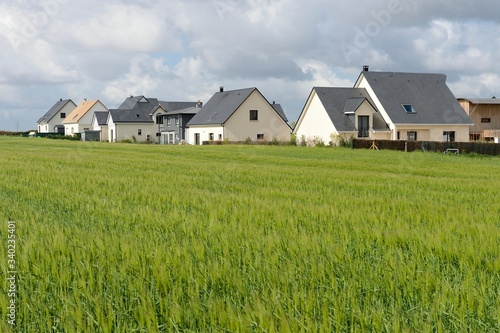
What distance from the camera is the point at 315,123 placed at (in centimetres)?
6284

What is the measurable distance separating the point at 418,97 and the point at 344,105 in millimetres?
8549

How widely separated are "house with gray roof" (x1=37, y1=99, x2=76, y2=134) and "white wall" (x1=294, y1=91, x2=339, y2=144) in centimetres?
8166

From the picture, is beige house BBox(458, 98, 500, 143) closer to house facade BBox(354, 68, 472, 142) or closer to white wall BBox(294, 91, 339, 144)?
house facade BBox(354, 68, 472, 142)

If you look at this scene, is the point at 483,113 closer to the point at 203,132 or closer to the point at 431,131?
the point at 431,131

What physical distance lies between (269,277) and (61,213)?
5.05m

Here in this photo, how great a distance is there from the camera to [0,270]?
16.6 feet

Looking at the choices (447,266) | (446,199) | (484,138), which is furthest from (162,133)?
(447,266)

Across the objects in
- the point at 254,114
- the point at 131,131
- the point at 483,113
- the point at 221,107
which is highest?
the point at 221,107

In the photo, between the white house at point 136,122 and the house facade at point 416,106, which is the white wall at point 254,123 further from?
the white house at point 136,122

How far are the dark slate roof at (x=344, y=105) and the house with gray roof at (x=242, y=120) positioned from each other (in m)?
10.4

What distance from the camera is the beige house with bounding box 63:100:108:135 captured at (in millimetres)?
115500

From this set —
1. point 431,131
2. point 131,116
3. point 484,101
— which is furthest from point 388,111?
point 131,116

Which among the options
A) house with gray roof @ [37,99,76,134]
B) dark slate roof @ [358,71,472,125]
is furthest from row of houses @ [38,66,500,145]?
house with gray roof @ [37,99,76,134]

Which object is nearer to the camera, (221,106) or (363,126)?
(363,126)
